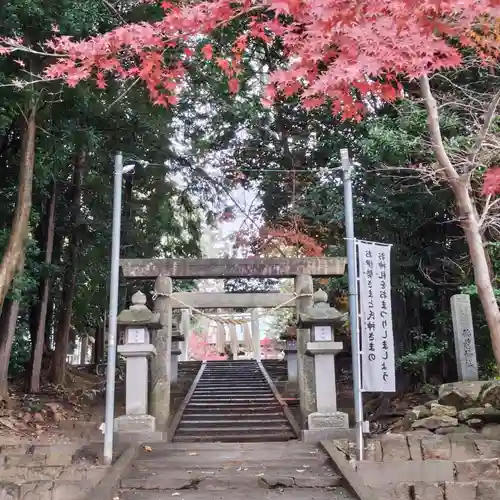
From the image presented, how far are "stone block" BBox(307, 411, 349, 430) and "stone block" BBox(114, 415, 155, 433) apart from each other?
2542mm

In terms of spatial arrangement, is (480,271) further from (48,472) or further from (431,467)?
(48,472)

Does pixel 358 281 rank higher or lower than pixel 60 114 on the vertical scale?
lower

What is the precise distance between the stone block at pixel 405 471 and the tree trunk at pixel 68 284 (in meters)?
9.36

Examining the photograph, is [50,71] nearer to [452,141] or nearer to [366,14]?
[366,14]

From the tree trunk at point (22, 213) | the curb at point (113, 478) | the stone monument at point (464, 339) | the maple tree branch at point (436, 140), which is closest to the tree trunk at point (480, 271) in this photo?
the maple tree branch at point (436, 140)

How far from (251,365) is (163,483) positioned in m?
12.8

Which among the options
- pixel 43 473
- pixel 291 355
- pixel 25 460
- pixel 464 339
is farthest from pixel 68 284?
pixel 464 339

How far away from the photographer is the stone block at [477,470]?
6.70 meters

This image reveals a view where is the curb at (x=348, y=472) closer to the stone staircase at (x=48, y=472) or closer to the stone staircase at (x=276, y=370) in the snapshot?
the stone staircase at (x=48, y=472)

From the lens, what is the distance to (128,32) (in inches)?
241

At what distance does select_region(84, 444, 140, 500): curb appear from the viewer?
541 cm

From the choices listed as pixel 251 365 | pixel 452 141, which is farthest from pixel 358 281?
pixel 251 365

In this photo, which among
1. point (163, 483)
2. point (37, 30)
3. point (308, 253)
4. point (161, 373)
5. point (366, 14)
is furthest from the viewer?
point (308, 253)

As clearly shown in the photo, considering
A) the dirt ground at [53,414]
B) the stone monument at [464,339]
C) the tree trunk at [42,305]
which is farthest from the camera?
the tree trunk at [42,305]
